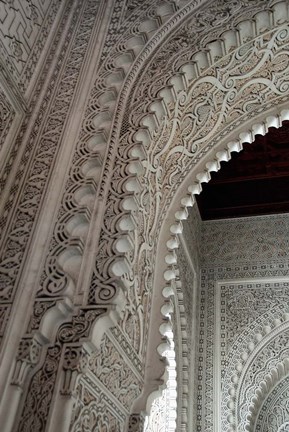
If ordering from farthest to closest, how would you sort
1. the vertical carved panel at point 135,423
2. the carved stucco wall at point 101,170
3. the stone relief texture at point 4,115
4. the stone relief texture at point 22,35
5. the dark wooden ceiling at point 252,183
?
the dark wooden ceiling at point 252,183 → the stone relief texture at point 22,35 → the stone relief texture at point 4,115 → the vertical carved panel at point 135,423 → the carved stucco wall at point 101,170

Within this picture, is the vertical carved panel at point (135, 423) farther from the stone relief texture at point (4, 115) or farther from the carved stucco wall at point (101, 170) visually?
the stone relief texture at point (4, 115)

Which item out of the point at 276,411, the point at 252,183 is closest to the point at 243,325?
the point at 276,411

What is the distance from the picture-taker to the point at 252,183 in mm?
4922

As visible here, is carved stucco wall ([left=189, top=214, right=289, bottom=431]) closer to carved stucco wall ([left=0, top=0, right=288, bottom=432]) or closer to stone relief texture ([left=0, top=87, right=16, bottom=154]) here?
carved stucco wall ([left=0, top=0, right=288, bottom=432])

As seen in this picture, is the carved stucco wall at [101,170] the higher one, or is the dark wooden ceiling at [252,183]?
the dark wooden ceiling at [252,183]

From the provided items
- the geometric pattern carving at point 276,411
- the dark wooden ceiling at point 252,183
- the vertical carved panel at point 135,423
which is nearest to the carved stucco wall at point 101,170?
the vertical carved panel at point 135,423

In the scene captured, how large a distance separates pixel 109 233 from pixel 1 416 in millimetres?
717

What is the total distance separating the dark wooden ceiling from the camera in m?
4.55

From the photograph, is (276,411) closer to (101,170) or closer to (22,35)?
(101,170)

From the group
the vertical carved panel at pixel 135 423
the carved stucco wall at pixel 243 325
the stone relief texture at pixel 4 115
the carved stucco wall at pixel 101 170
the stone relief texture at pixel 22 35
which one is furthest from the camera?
the carved stucco wall at pixel 243 325

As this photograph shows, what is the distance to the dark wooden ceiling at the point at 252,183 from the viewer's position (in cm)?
455

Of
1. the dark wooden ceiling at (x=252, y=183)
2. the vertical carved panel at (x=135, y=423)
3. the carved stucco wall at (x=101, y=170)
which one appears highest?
the dark wooden ceiling at (x=252, y=183)

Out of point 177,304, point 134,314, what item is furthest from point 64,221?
point 177,304

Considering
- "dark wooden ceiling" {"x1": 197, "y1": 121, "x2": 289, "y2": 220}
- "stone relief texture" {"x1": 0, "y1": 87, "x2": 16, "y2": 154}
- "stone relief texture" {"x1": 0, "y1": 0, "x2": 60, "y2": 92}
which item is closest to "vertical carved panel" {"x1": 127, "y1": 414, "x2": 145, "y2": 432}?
"stone relief texture" {"x1": 0, "y1": 87, "x2": 16, "y2": 154}
